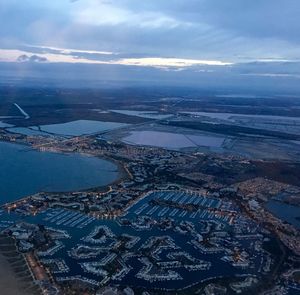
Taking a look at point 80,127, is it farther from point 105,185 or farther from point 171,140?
point 105,185

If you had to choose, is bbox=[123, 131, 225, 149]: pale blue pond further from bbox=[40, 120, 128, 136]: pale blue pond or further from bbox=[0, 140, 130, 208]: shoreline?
bbox=[0, 140, 130, 208]: shoreline

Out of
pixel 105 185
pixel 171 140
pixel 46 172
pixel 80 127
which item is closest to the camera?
pixel 105 185

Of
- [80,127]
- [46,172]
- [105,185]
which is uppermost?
[80,127]

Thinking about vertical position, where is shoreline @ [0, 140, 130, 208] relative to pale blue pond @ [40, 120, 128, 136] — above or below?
below

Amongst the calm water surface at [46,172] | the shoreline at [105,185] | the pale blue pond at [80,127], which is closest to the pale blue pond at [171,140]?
the pale blue pond at [80,127]

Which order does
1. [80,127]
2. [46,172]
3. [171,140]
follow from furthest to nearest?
[80,127], [171,140], [46,172]

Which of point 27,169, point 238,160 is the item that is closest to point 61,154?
point 27,169

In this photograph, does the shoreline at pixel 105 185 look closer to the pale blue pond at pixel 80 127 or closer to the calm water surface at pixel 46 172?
the calm water surface at pixel 46 172

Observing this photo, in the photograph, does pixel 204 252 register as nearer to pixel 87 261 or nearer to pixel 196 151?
pixel 87 261

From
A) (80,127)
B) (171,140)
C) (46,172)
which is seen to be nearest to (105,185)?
(46,172)

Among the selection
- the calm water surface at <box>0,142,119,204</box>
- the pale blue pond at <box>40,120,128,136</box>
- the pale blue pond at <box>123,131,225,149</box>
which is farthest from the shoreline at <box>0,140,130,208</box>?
the pale blue pond at <box>40,120,128,136</box>

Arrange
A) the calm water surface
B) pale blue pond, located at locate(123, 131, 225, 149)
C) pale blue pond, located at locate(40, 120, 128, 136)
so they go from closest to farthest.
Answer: the calm water surface, pale blue pond, located at locate(123, 131, 225, 149), pale blue pond, located at locate(40, 120, 128, 136)
